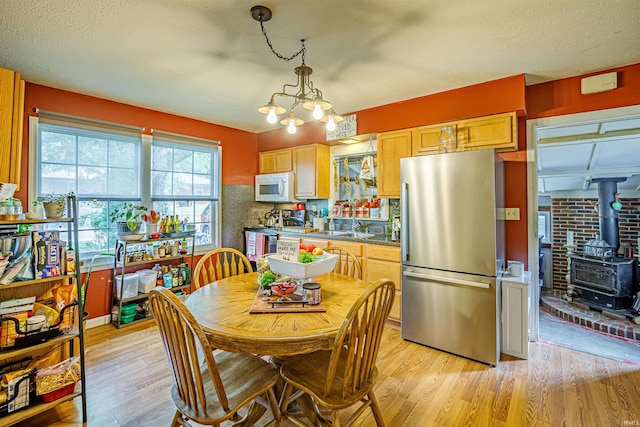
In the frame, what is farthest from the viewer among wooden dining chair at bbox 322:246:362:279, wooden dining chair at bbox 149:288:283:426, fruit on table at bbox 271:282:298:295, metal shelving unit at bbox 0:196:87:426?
wooden dining chair at bbox 322:246:362:279

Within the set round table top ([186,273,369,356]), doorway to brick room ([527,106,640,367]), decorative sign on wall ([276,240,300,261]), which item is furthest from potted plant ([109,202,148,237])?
doorway to brick room ([527,106,640,367])

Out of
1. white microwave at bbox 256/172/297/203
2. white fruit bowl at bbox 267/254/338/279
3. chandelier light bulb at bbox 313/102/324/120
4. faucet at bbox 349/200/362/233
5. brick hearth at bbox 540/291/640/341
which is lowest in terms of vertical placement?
brick hearth at bbox 540/291/640/341

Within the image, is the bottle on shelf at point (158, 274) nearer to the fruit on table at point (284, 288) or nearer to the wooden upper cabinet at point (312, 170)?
the wooden upper cabinet at point (312, 170)

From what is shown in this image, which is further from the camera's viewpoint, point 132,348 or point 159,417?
point 132,348

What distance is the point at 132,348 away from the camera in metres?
2.61

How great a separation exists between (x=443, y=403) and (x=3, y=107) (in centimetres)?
341

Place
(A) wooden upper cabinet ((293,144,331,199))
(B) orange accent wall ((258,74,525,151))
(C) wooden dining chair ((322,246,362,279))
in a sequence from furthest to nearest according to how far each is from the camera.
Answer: (A) wooden upper cabinet ((293,144,331,199))
(B) orange accent wall ((258,74,525,151))
(C) wooden dining chair ((322,246,362,279))

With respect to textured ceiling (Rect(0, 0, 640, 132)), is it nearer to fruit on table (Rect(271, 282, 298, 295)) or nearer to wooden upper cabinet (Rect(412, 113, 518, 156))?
wooden upper cabinet (Rect(412, 113, 518, 156))

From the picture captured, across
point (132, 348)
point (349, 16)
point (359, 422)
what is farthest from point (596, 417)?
point (132, 348)

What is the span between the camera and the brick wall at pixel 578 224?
4.59 metres

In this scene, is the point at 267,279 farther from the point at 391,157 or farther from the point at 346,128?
the point at 346,128

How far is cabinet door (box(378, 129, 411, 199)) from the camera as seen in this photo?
316 centimetres

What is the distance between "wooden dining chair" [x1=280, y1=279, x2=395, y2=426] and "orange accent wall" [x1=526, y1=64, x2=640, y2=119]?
247 centimetres

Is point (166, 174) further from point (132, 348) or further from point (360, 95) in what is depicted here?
point (360, 95)
